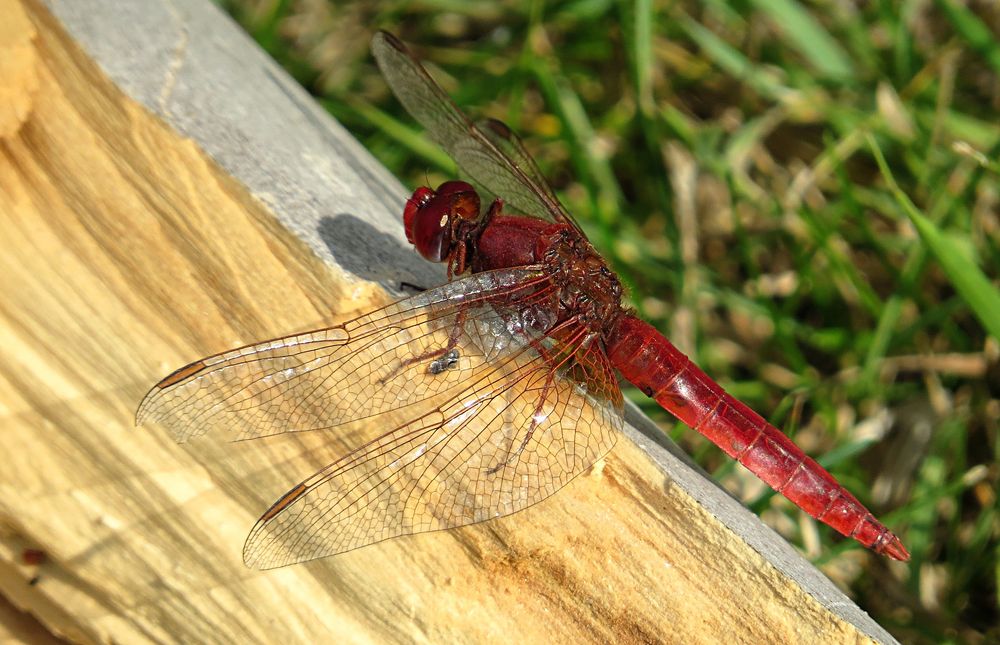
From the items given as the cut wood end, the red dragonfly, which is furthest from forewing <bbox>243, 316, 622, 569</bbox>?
the cut wood end

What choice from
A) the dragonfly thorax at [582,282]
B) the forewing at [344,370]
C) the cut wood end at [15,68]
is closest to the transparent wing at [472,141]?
the dragonfly thorax at [582,282]

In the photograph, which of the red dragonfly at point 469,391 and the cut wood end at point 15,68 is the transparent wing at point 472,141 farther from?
the cut wood end at point 15,68

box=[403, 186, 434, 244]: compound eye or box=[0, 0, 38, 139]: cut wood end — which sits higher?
box=[0, 0, 38, 139]: cut wood end

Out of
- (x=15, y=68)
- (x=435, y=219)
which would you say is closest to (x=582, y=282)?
(x=435, y=219)

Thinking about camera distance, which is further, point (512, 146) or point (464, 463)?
point (512, 146)

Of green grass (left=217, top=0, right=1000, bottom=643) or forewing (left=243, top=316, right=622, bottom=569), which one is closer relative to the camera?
forewing (left=243, top=316, right=622, bottom=569)

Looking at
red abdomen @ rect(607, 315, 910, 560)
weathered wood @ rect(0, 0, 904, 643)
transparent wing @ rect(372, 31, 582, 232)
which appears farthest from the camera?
transparent wing @ rect(372, 31, 582, 232)

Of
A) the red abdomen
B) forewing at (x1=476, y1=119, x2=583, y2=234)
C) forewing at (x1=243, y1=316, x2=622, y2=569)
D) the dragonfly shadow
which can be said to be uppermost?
forewing at (x1=476, y1=119, x2=583, y2=234)

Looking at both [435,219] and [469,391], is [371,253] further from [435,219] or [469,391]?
[469,391]

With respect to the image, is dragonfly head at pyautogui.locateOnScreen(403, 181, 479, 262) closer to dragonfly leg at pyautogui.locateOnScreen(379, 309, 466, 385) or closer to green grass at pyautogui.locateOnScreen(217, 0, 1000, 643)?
dragonfly leg at pyautogui.locateOnScreen(379, 309, 466, 385)
